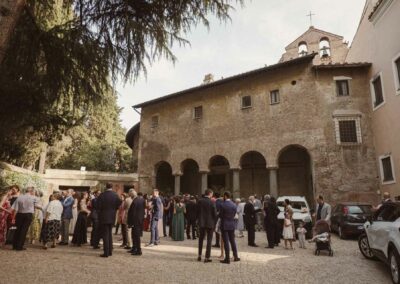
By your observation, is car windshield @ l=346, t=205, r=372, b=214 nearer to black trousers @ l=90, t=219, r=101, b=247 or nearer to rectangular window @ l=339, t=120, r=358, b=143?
rectangular window @ l=339, t=120, r=358, b=143

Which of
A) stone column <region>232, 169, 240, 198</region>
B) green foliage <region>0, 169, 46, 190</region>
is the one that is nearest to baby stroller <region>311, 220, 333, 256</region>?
green foliage <region>0, 169, 46, 190</region>

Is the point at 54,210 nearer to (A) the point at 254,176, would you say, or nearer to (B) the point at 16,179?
(B) the point at 16,179

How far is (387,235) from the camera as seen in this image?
6.32m

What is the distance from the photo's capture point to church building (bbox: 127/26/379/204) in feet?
60.0

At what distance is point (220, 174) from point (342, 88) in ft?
36.0

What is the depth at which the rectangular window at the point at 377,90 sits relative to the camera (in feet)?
57.7

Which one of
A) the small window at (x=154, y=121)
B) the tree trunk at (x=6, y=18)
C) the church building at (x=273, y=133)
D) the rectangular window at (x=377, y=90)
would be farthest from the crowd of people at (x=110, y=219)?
the small window at (x=154, y=121)

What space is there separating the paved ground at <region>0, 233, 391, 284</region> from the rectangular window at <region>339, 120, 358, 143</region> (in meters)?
10.3

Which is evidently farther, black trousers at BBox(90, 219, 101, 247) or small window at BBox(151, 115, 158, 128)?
small window at BBox(151, 115, 158, 128)

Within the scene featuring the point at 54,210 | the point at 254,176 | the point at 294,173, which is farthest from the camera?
the point at 254,176

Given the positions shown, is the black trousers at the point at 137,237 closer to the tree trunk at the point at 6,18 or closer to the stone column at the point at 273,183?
the tree trunk at the point at 6,18

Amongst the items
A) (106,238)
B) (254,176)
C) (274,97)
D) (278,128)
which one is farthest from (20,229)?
(254,176)

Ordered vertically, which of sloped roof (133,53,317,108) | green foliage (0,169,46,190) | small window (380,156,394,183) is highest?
sloped roof (133,53,317,108)

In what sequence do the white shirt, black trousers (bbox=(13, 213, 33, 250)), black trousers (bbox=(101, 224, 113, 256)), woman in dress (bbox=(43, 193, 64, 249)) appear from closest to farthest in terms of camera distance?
1. black trousers (bbox=(101, 224, 113, 256))
2. black trousers (bbox=(13, 213, 33, 250))
3. woman in dress (bbox=(43, 193, 64, 249))
4. the white shirt
